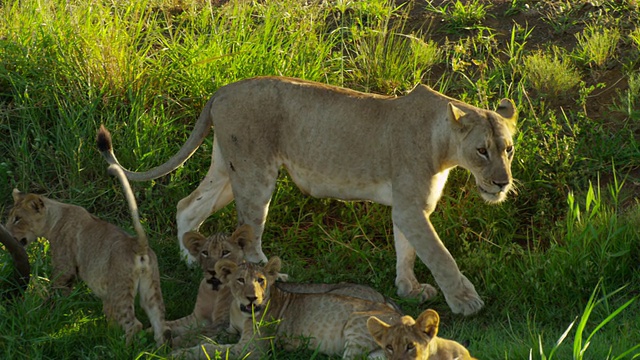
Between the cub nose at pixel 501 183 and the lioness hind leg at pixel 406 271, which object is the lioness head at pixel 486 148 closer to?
the cub nose at pixel 501 183

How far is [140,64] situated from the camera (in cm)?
859

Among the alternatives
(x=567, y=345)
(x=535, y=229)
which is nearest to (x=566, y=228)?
(x=535, y=229)

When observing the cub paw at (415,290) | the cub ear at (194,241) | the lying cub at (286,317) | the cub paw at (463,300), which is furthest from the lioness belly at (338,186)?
the lying cub at (286,317)

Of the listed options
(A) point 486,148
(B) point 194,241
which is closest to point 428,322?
(A) point 486,148

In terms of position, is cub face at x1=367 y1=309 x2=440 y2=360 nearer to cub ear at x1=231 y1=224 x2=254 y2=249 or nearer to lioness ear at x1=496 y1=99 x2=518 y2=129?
cub ear at x1=231 y1=224 x2=254 y2=249

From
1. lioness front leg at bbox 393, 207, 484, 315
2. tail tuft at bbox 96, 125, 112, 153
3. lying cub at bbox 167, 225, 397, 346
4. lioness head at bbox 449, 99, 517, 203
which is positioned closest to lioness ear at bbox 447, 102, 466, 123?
lioness head at bbox 449, 99, 517, 203

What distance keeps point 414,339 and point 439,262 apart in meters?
1.54

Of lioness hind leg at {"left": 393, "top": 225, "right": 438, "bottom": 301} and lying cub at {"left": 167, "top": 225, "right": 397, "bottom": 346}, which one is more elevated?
lying cub at {"left": 167, "top": 225, "right": 397, "bottom": 346}

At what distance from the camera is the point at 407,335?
541cm

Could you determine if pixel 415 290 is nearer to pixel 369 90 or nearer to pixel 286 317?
pixel 286 317

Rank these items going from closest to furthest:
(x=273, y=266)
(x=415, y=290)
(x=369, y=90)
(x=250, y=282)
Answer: (x=250, y=282), (x=273, y=266), (x=415, y=290), (x=369, y=90)

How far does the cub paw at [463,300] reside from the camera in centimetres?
683

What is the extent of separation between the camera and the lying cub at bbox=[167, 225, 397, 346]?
6.53m

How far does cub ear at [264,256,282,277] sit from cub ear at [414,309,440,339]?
1081mm
